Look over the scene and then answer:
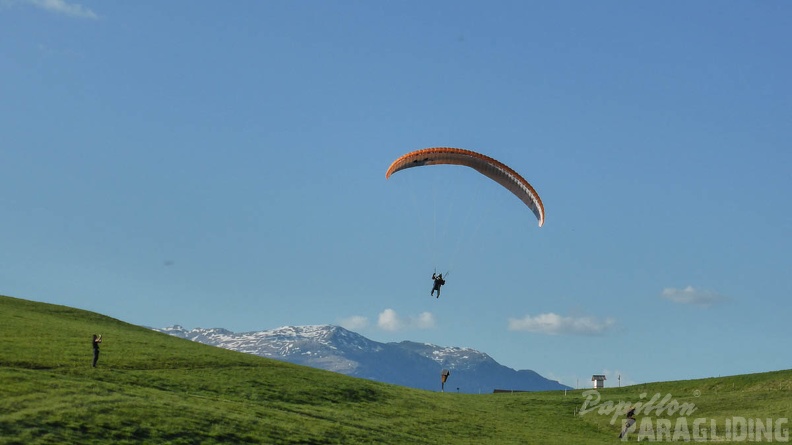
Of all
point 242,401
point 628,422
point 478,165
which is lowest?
point 242,401

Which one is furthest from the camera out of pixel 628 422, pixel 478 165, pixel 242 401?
pixel 478 165

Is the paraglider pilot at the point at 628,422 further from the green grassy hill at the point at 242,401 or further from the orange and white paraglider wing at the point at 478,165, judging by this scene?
the orange and white paraglider wing at the point at 478,165

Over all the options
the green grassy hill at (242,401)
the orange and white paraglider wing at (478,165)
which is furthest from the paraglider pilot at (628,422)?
the orange and white paraglider wing at (478,165)

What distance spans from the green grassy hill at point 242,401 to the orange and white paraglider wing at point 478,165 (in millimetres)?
12265

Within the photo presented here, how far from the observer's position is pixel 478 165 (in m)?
51.8

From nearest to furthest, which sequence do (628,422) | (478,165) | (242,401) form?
(242,401)
(628,422)
(478,165)

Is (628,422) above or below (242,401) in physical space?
Answer: above

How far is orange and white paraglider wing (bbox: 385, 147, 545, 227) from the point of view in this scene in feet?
167

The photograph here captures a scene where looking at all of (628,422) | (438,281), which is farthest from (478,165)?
(628,422)

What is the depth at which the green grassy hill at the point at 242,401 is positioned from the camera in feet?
111

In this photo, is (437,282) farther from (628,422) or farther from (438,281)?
(628,422)

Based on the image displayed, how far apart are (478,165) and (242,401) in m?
18.1

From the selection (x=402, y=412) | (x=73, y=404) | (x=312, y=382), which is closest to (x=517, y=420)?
(x=402, y=412)

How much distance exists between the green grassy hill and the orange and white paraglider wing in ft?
40.2
